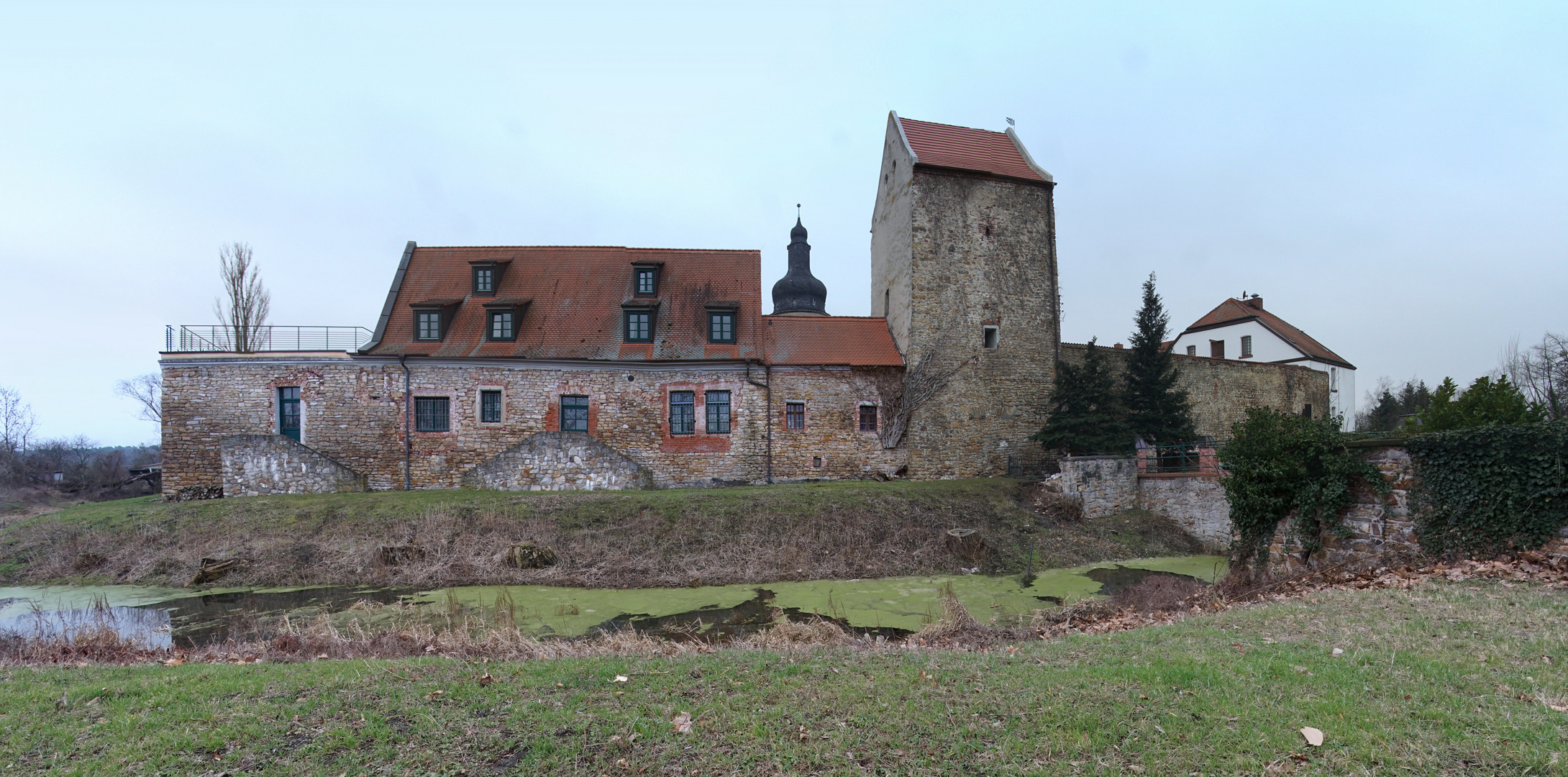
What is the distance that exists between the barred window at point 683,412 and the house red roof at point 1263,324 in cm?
2790

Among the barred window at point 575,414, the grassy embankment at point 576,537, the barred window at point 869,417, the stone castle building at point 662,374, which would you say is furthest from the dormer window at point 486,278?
the barred window at point 869,417

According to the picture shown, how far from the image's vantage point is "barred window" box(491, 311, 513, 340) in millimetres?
19938

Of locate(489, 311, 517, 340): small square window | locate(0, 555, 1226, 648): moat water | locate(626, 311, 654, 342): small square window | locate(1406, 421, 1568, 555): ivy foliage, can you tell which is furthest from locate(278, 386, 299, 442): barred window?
locate(1406, 421, 1568, 555): ivy foliage

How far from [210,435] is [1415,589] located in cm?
2450

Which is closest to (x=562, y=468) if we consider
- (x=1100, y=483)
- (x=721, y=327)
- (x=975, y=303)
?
(x=721, y=327)

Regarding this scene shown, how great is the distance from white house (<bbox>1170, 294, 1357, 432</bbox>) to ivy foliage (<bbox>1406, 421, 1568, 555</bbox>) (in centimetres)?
2641

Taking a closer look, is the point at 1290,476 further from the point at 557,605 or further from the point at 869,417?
the point at 869,417

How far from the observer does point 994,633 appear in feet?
26.0

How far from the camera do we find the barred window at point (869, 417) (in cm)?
2017

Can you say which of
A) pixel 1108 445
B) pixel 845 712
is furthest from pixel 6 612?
pixel 1108 445

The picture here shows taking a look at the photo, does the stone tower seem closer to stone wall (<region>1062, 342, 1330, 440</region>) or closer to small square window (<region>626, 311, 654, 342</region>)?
stone wall (<region>1062, 342, 1330, 440</region>)

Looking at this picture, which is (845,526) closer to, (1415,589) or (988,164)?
(1415,589)

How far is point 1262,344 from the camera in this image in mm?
31547

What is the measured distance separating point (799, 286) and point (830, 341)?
11630 mm
